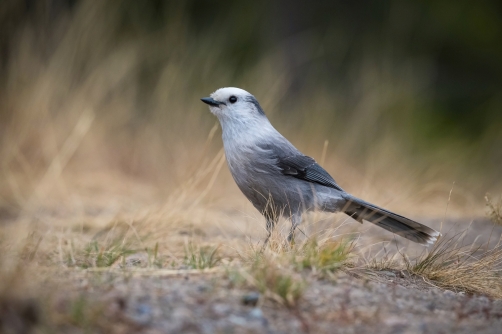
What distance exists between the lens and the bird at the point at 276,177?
3.73 metres

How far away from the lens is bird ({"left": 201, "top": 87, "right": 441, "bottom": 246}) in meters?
3.73

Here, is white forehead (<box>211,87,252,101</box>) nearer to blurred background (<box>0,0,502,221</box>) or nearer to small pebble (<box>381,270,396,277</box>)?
blurred background (<box>0,0,502,221</box>)

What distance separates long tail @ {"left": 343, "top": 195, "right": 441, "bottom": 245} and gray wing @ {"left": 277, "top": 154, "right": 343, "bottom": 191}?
0.77 ft

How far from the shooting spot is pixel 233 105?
4.06 meters

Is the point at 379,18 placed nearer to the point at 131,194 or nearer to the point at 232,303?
the point at 131,194

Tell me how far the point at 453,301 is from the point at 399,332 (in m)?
0.69

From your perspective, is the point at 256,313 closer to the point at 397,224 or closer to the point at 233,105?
the point at 397,224

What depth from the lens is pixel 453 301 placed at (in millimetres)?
2691

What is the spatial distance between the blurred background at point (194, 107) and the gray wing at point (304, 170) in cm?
72

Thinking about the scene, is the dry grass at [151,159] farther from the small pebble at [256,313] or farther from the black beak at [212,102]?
the small pebble at [256,313]

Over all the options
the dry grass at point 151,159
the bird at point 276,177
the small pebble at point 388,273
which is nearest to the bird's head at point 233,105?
the bird at point 276,177

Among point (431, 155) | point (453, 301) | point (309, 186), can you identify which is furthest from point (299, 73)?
point (453, 301)

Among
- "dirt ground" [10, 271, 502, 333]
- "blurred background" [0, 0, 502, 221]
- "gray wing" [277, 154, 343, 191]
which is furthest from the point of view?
"blurred background" [0, 0, 502, 221]

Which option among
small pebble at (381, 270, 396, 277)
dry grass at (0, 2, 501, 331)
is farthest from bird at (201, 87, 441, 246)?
small pebble at (381, 270, 396, 277)
